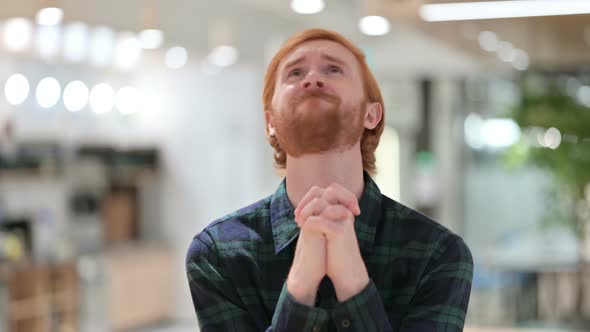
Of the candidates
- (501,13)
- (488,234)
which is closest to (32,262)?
(488,234)

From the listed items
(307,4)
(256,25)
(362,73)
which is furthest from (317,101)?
(256,25)

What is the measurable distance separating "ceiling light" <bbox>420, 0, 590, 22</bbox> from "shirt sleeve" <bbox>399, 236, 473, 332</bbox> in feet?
5.27

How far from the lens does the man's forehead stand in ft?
4.73

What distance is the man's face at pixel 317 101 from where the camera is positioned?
1.37m

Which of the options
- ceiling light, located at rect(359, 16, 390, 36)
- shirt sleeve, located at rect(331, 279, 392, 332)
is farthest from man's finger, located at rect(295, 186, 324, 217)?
ceiling light, located at rect(359, 16, 390, 36)

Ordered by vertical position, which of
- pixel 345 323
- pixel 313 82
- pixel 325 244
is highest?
pixel 313 82

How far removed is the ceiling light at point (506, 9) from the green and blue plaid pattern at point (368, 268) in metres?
1.60

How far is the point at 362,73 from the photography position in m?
1.47

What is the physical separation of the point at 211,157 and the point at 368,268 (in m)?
9.17

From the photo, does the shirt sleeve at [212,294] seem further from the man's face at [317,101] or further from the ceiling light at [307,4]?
the ceiling light at [307,4]

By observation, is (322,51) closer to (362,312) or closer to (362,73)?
(362,73)

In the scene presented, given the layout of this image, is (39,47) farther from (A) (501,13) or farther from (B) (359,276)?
(B) (359,276)

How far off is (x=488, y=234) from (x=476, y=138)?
109cm

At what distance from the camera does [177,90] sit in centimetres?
1079
